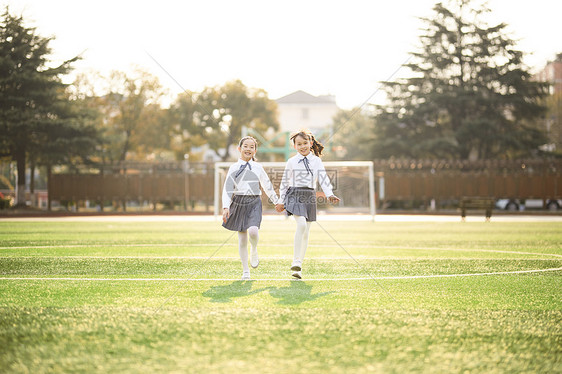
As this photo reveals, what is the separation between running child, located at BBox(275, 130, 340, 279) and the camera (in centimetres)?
835

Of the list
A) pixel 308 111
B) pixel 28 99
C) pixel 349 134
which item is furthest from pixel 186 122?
pixel 308 111

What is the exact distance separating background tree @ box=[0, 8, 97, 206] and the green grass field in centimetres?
2984

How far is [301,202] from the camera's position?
27.6ft

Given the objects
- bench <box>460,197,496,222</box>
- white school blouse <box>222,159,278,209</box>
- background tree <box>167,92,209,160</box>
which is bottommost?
bench <box>460,197,496,222</box>

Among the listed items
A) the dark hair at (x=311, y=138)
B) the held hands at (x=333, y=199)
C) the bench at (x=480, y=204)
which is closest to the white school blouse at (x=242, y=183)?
the dark hair at (x=311, y=138)

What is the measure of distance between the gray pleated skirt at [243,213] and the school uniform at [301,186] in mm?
422

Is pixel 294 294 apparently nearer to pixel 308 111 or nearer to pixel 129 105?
pixel 129 105

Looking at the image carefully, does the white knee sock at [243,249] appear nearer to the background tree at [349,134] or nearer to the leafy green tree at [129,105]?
the leafy green tree at [129,105]

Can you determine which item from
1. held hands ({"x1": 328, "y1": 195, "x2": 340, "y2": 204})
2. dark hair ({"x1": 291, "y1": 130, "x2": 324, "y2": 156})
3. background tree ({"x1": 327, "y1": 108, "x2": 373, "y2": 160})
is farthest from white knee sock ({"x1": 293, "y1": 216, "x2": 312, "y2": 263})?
background tree ({"x1": 327, "y1": 108, "x2": 373, "y2": 160})

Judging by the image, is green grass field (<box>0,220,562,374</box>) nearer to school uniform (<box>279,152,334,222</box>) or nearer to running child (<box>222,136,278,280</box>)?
running child (<box>222,136,278,280</box>)

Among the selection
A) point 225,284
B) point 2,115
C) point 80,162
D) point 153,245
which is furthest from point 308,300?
point 80,162

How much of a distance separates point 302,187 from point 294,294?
2183 mm

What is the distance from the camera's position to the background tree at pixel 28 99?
3744cm

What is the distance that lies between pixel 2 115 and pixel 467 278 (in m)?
34.5
